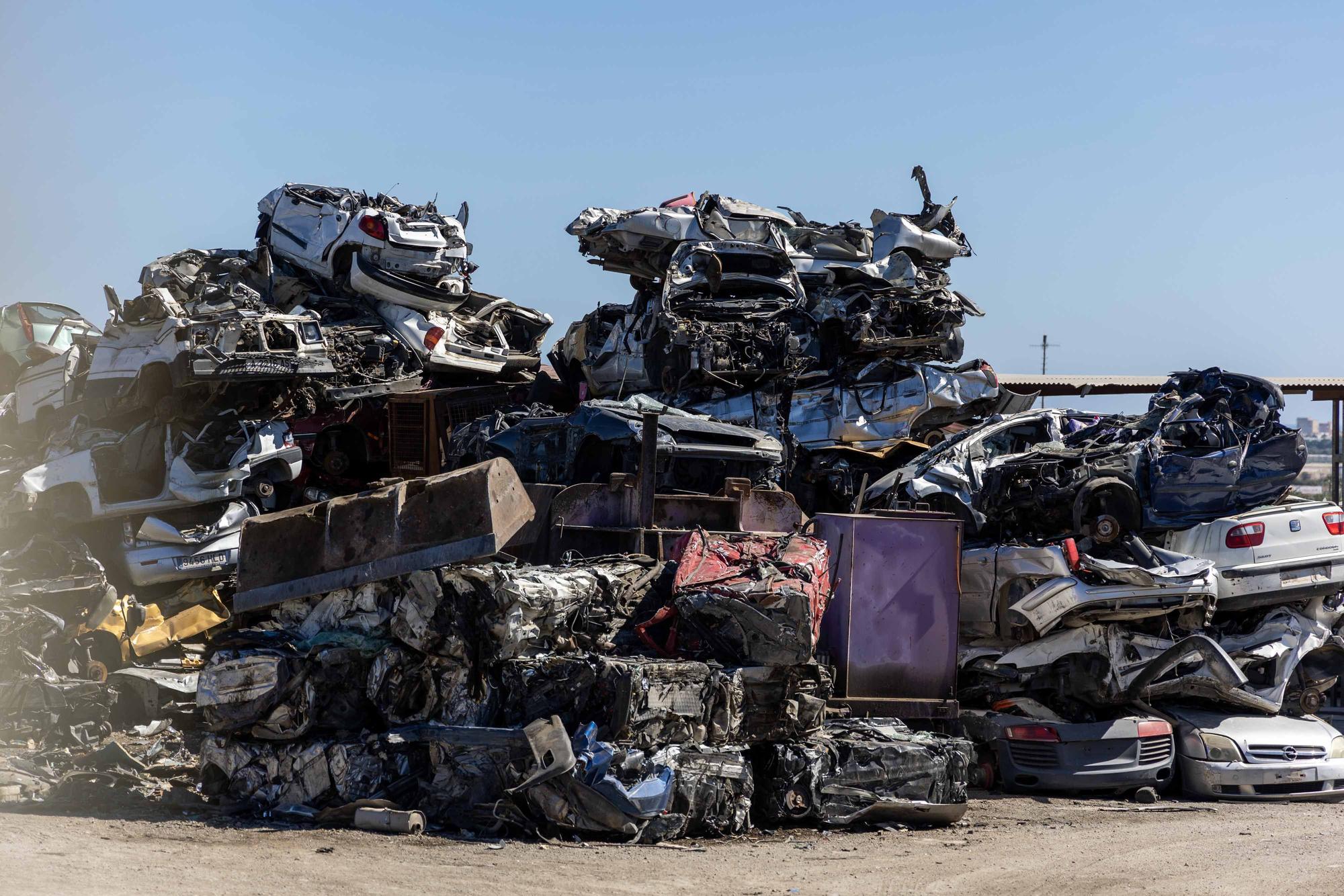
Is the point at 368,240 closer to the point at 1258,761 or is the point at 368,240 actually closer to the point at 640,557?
the point at 640,557

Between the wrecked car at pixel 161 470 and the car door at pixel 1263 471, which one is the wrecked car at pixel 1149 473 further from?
the wrecked car at pixel 161 470

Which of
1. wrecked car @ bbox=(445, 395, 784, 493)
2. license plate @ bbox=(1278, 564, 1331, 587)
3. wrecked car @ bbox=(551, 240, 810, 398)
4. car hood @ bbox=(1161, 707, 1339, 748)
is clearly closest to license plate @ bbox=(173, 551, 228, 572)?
wrecked car @ bbox=(445, 395, 784, 493)

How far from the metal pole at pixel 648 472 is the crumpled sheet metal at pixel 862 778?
2175 mm

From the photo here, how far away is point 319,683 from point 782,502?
4480 millimetres

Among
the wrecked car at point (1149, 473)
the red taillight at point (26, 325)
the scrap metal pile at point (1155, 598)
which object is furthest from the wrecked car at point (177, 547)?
the scrap metal pile at point (1155, 598)

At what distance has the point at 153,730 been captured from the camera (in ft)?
37.1

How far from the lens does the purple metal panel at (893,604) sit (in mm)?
10531

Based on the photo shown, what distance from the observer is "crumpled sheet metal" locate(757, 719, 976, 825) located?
9.16 meters

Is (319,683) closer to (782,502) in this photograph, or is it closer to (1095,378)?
(782,502)

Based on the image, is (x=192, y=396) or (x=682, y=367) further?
(x=682, y=367)

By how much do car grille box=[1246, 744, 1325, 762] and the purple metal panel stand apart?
2440mm

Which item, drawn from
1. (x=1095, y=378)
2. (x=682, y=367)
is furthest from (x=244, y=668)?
(x=1095, y=378)

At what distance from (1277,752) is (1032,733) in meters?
1.94

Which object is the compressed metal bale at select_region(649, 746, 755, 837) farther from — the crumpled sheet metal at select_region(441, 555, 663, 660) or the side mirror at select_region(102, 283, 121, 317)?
the side mirror at select_region(102, 283, 121, 317)
